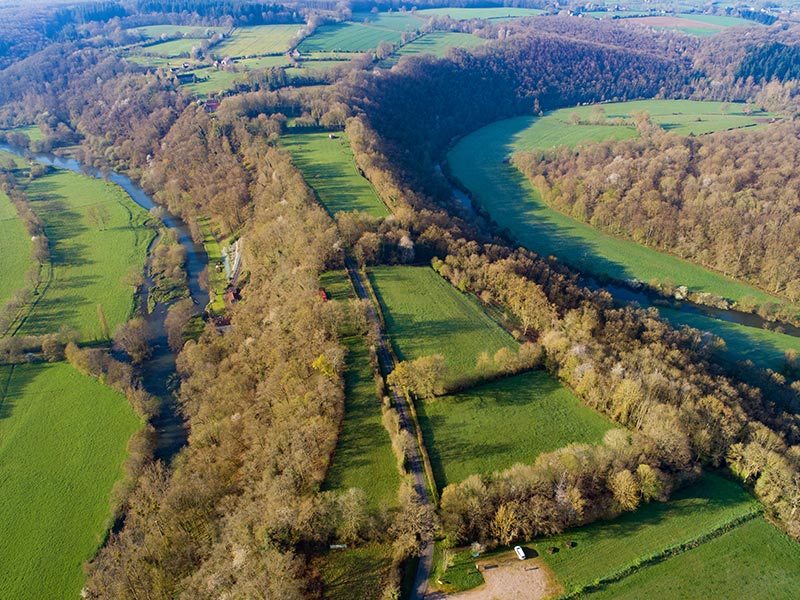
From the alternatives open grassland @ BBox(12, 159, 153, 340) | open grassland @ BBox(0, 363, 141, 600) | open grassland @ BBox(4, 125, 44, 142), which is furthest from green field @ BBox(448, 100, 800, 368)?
open grassland @ BBox(4, 125, 44, 142)

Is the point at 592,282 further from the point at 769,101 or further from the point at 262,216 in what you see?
the point at 769,101

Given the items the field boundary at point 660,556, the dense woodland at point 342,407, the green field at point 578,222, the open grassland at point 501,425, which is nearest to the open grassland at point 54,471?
the dense woodland at point 342,407

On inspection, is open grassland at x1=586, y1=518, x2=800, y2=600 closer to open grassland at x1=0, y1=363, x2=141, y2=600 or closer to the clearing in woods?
open grassland at x1=0, y1=363, x2=141, y2=600

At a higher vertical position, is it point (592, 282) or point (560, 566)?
point (560, 566)

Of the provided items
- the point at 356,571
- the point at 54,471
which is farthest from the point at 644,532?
the point at 54,471

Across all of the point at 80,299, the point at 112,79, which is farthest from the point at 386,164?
the point at 112,79

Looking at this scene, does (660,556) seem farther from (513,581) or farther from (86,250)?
(86,250)
